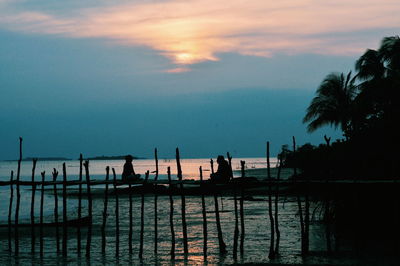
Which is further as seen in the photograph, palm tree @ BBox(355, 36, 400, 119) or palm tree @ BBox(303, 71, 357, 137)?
palm tree @ BBox(303, 71, 357, 137)

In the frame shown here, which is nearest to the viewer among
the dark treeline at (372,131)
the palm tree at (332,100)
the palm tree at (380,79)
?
the dark treeline at (372,131)

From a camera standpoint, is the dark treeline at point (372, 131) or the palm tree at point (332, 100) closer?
the dark treeline at point (372, 131)

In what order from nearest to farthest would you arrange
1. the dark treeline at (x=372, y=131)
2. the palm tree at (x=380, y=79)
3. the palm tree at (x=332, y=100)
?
1. the dark treeline at (x=372, y=131)
2. the palm tree at (x=380, y=79)
3. the palm tree at (x=332, y=100)

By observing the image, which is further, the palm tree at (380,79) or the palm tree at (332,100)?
the palm tree at (332,100)

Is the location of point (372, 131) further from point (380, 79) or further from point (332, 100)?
point (332, 100)

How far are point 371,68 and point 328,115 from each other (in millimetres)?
8745

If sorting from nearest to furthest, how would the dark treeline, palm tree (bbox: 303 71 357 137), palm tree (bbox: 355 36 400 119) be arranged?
the dark treeline, palm tree (bbox: 355 36 400 119), palm tree (bbox: 303 71 357 137)

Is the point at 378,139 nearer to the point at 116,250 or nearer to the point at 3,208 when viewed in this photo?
the point at 116,250

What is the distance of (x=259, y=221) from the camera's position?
17031 millimetres

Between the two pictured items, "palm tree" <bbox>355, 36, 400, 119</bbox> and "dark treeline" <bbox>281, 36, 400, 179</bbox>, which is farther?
"palm tree" <bbox>355, 36, 400, 119</bbox>

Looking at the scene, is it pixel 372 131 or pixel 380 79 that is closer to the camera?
pixel 372 131

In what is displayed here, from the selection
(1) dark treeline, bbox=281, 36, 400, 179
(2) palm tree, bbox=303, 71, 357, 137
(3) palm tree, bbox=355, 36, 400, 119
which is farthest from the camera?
(2) palm tree, bbox=303, 71, 357, 137

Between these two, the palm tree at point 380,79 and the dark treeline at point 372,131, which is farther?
the palm tree at point 380,79

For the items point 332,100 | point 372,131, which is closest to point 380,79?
point 372,131
